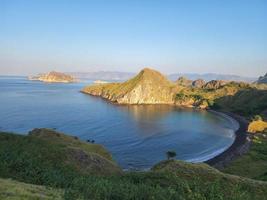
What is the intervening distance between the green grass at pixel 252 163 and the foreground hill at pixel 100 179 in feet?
148

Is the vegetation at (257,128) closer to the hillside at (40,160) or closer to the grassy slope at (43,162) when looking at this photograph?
the grassy slope at (43,162)

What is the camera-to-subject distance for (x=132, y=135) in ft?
552

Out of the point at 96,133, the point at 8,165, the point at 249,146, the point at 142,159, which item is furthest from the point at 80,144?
the point at 249,146

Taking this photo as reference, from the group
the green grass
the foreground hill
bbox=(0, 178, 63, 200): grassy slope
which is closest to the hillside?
the foreground hill

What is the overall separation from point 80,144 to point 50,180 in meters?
62.0

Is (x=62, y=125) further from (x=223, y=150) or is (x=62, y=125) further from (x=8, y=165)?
(x=8, y=165)

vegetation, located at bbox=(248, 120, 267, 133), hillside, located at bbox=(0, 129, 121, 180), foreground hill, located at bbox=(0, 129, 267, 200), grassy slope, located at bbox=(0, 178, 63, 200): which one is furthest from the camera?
vegetation, located at bbox=(248, 120, 267, 133)

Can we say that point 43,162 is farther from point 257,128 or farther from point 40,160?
point 257,128

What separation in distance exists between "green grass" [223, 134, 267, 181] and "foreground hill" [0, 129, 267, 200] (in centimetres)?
4526

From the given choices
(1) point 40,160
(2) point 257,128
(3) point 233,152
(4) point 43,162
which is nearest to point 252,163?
(3) point 233,152

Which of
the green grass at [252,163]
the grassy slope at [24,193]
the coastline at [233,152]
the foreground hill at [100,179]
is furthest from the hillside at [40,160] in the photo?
the coastline at [233,152]

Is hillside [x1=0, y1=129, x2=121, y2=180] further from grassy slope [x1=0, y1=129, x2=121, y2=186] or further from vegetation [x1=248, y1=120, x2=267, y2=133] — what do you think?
vegetation [x1=248, y1=120, x2=267, y2=133]

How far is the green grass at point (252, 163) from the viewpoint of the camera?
10369 centimetres

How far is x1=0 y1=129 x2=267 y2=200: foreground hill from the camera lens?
29094 millimetres
